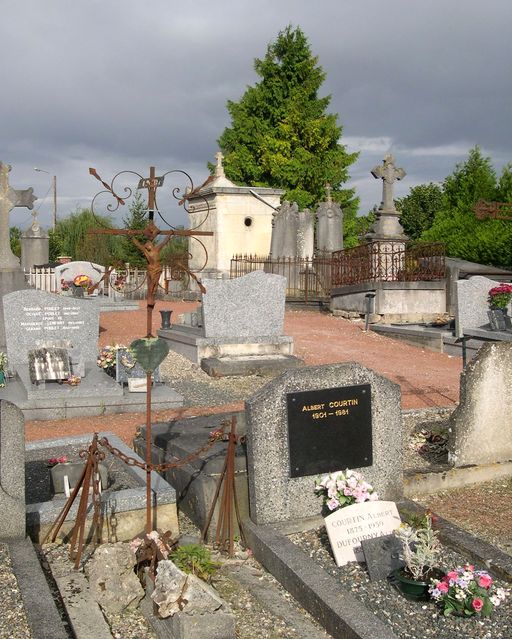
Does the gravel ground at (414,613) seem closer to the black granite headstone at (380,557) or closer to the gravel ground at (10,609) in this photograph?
the black granite headstone at (380,557)

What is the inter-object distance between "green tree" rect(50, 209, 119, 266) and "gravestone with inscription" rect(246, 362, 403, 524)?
109 feet

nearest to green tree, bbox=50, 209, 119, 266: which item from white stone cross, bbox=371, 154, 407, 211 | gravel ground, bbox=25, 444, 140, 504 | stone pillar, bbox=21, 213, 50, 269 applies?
stone pillar, bbox=21, 213, 50, 269

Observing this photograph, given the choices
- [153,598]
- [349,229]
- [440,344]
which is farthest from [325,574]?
[349,229]

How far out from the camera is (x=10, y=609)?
3891mm

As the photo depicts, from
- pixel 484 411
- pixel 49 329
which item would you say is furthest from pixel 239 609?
pixel 49 329

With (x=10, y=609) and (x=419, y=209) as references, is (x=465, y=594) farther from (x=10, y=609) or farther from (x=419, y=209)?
(x=419, y=209)

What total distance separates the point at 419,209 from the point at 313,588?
4474cm

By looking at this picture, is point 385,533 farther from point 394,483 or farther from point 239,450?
point 239,450

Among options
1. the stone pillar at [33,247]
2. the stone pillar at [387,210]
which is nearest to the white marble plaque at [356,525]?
the stone pillar at [387,210]

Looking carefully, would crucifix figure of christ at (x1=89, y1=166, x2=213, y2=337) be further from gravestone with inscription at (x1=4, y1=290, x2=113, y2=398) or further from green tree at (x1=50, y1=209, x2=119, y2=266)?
green tree at (x1=50, y1=209, x2=119, y2=266)

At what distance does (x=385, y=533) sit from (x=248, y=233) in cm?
2091

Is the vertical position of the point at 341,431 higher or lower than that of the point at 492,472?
higher

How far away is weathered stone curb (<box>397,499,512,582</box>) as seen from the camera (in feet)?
15.0

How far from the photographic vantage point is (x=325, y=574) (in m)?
4.52
